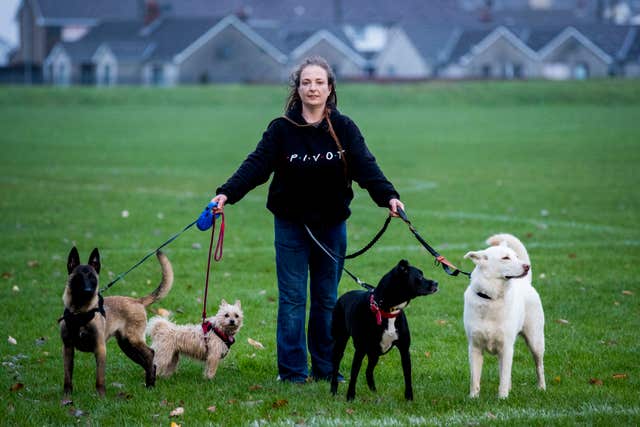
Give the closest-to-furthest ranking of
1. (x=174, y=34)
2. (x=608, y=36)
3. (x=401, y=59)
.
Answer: (x=608, y=36) < (x=174, y=34) < (x=401, y=59)

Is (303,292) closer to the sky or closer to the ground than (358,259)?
closer to the sky

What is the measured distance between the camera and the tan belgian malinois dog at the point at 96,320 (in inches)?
286

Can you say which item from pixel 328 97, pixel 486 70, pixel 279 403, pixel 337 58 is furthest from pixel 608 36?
pixel 279 403

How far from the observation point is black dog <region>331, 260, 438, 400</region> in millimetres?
6895

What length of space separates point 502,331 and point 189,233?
9819 mm

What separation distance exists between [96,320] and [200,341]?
1.12 meters

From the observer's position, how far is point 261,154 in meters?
7.81

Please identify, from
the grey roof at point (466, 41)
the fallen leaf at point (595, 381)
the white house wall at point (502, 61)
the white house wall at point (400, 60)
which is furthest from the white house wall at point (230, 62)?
the fallen leaf at point (595, 381)

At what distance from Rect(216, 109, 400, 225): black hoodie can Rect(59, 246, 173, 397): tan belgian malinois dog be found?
3.43 ft

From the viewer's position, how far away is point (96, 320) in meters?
7.40

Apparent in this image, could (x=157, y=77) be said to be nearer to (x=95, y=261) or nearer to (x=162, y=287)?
(x=162, y=287)

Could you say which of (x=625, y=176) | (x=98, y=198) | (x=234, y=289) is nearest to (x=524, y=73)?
(x=625, y=176)

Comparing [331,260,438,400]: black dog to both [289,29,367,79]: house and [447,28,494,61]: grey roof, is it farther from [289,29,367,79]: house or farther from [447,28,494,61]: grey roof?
[447,28,494,61]: grey roof

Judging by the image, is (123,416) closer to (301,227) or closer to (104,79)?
(301,227)
